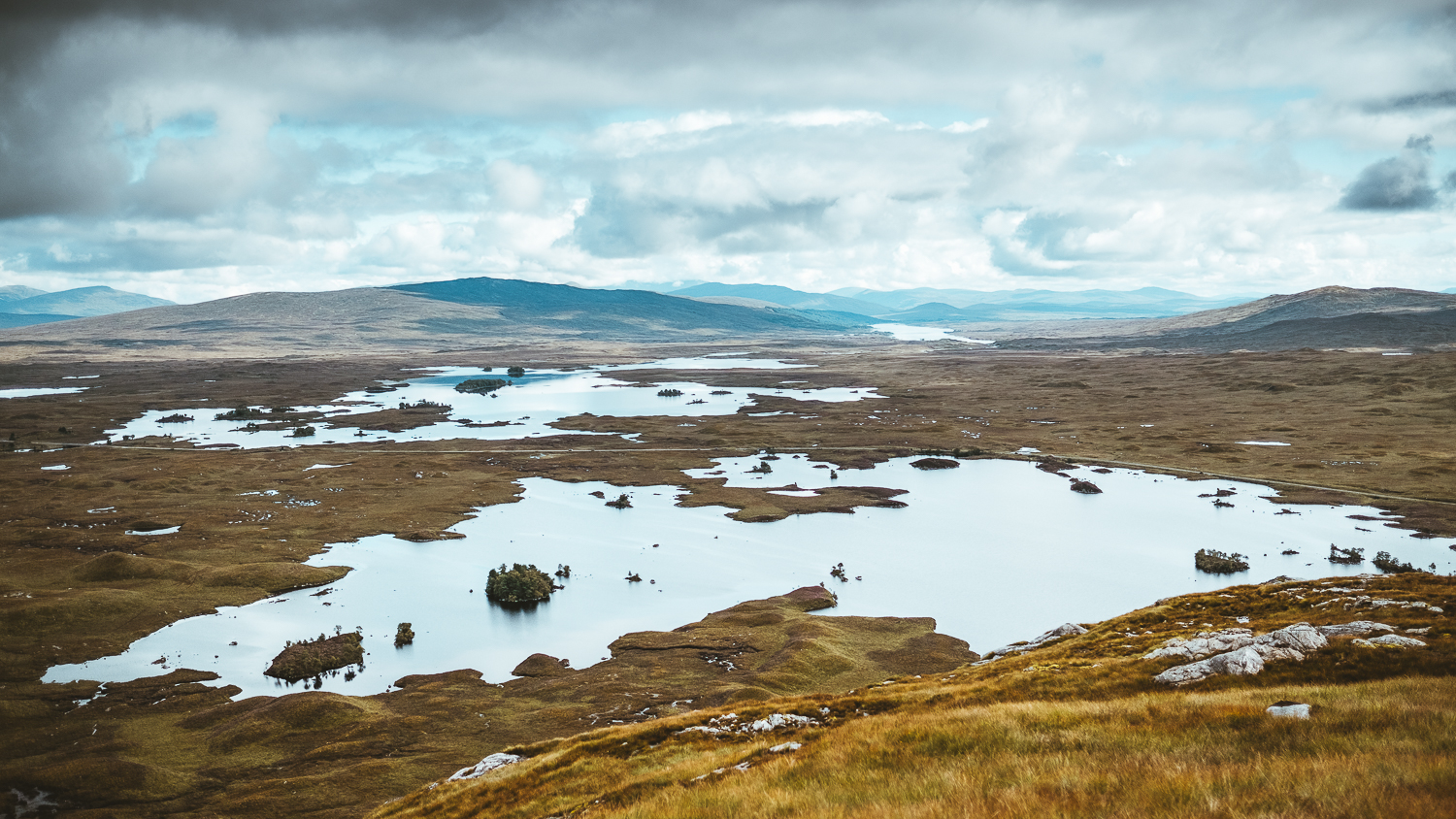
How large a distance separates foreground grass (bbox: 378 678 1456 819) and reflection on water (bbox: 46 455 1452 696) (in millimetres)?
29563

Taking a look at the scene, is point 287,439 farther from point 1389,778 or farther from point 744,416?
point 1389,778

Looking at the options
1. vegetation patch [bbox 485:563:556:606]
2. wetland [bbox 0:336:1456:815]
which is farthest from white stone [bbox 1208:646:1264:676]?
vegetation patch [bbox 485:563:556:606]

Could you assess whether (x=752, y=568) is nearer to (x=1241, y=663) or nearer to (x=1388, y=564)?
(x=1388, y=564)

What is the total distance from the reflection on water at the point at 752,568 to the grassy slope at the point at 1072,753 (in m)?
22.5

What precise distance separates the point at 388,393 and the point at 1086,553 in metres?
175

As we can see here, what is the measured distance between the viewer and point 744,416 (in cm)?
14525

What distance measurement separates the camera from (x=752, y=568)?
63.1 metres

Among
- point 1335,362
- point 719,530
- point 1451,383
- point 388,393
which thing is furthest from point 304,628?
point 1335,362

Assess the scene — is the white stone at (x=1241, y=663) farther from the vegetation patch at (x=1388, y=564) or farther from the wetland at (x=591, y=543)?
the vegetation patch at (x=1388, y=564)

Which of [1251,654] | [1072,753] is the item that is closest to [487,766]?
[1072,753]

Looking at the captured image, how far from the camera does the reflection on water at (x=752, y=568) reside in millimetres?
47531

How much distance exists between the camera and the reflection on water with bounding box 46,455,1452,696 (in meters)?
47.5

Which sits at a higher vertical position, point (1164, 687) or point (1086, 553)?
point (1164, 687)

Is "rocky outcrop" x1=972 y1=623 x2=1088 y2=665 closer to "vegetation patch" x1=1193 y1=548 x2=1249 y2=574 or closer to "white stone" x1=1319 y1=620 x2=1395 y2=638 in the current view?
"white stone" x1=1319 y1=620 x2=1395 y2=638
